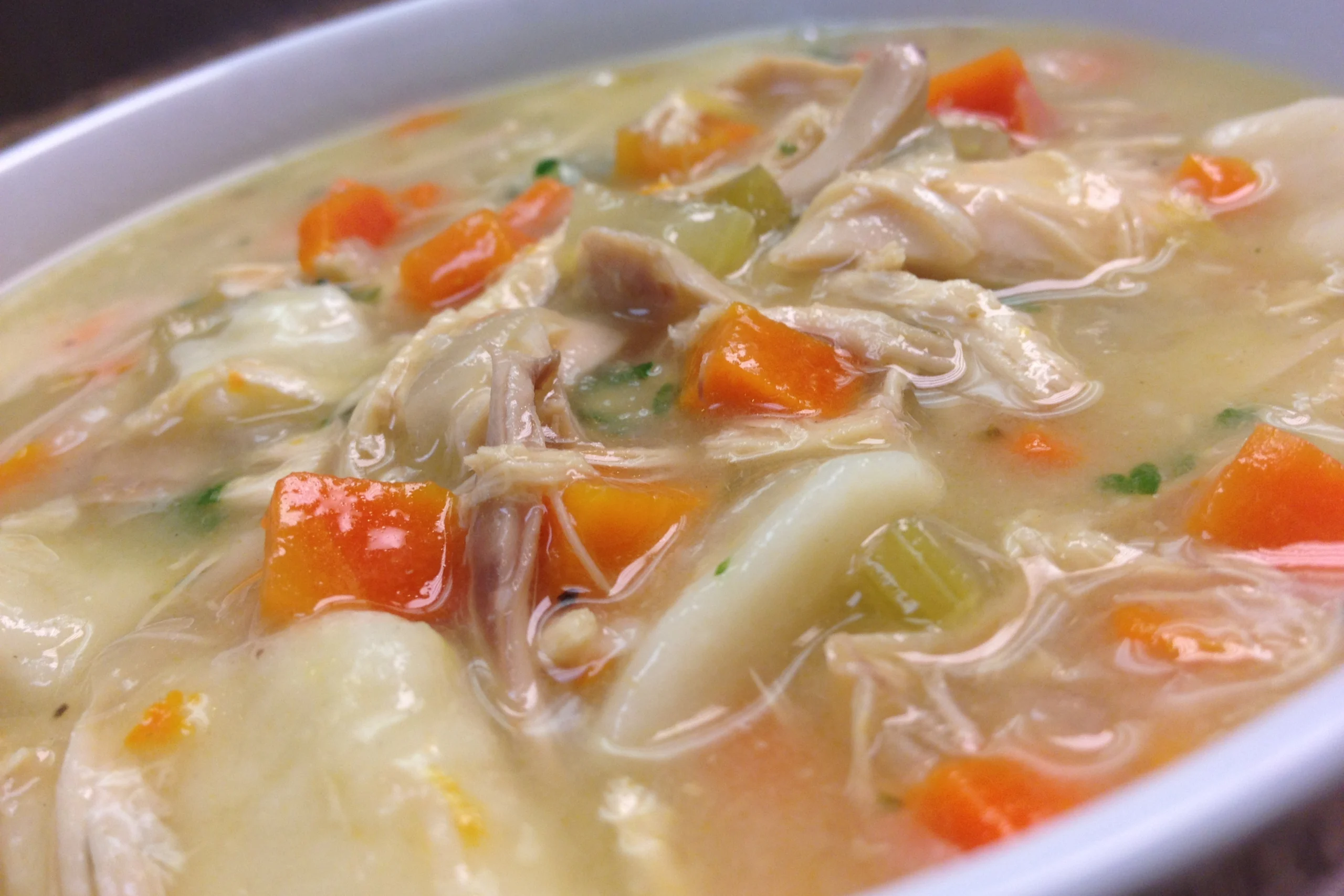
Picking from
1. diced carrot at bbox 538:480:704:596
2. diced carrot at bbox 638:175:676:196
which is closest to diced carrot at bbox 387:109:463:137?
diced carrot at bbox 638:175:676:196

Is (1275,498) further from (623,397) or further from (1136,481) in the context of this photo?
(623,397)

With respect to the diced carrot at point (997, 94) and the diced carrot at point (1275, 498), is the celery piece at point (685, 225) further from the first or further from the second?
the diced carrot at point (1275, 498)

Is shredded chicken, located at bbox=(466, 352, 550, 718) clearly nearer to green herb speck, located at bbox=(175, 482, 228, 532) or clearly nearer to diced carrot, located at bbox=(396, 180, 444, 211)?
green herb speck, located at bbox=(175, 482, 228, 532)

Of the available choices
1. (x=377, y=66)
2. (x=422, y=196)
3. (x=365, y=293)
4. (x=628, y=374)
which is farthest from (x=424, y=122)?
(x=628, y=374)

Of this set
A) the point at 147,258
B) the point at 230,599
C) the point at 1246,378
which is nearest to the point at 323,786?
the point at 230,599

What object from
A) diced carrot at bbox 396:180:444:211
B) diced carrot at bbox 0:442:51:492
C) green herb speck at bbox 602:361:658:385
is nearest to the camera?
green herb speck at bbox 602:361:658:385

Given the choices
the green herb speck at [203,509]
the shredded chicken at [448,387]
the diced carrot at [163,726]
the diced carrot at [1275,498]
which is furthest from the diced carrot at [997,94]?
the diced carrot at [163,726]
